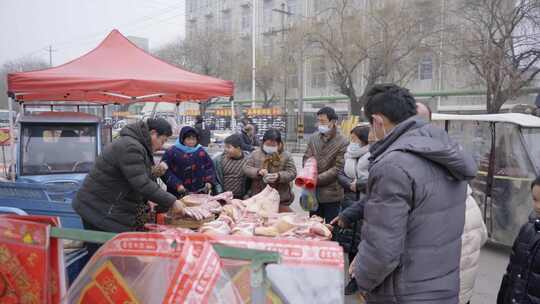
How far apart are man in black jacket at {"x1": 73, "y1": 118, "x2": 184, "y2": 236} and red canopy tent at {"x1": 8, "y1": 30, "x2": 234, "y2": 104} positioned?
104 inches

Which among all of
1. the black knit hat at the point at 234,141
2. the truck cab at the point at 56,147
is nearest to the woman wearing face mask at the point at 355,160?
the black knit hat at the point at 234,141

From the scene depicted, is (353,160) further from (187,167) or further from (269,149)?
(187,167)

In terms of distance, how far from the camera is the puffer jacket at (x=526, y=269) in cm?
229

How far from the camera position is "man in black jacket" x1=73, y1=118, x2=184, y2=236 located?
9.80 feet

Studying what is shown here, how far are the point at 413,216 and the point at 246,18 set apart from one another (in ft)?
153

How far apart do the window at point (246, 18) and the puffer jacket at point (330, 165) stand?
43.2 meters

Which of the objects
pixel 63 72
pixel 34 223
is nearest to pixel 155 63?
pixel 63 72

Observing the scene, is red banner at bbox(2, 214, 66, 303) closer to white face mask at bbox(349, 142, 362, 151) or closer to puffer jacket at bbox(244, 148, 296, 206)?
puffer jacket at bbox(244, 148, 296, 206)

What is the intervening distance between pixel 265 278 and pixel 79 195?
6.63 ft

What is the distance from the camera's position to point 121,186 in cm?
311

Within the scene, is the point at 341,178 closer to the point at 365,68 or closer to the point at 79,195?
the point at 79,195

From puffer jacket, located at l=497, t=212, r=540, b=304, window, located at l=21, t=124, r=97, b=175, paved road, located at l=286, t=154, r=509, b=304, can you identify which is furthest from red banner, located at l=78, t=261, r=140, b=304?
window, located at l=21, t=124, r=97, b=175

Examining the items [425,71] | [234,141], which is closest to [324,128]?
[234,141]

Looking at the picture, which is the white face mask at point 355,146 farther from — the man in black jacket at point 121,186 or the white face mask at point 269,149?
the man in black jacket at point 121,186
